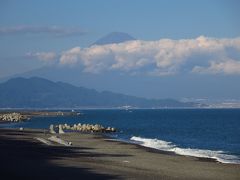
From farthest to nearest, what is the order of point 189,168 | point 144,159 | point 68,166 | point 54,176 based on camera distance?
point 144,159
point 189,168
point 68,166
point 54,176

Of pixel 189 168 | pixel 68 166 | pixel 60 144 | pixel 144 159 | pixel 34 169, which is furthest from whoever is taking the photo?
pixel 60 144

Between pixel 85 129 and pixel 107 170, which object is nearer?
pixel 107 170

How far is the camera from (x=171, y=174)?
100 ft

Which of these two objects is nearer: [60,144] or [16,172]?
[16,172]

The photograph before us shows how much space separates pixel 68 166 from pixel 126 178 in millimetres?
5518

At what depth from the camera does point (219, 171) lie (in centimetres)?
3347

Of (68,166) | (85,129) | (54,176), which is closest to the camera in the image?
(54,176)

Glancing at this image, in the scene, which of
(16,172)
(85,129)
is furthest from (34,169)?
(85,129)

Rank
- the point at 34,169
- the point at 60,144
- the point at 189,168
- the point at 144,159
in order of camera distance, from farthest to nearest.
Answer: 1. the point at 60,144
2. the point at 144,159
3. the point at 189,168
4. the point at 34,169

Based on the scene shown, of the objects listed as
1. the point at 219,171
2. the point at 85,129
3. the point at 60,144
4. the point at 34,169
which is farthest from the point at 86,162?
the point at 85,129

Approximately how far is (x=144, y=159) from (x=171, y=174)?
9361mm

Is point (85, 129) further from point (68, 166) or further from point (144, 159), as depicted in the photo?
point (68, 166)

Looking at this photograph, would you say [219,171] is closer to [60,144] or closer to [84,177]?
[84,177]

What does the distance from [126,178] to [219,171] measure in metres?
7.88
